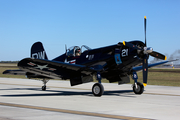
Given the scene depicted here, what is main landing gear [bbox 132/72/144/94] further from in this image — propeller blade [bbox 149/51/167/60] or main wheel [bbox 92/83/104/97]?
main wheel [bbox 92/83/104/97]

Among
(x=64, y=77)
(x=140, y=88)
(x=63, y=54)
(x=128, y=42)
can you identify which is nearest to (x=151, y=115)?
(x=128, y=42)

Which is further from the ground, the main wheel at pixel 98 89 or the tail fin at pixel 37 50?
the tail fin at pixel 37 50

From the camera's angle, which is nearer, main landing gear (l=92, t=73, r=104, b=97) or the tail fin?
main landing gear (l=92, t=73, r=104, b=97)

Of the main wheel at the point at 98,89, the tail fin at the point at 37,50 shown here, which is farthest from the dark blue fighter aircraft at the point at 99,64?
the tail fin at the point at 37,50

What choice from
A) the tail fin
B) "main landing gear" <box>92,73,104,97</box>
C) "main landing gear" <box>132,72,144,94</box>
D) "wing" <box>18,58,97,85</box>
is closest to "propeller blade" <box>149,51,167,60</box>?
"main landing gear" <box>132,72,144,94</box>

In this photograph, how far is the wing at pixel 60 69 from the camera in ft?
44.8

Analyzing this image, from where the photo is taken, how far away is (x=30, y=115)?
789 centimetres

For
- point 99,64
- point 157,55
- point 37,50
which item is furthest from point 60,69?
point 157,55

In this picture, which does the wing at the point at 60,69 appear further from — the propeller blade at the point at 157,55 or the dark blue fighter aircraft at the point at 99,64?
the propeller blade at the point at 157,55

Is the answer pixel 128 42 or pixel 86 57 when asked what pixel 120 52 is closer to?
pixel 128 42

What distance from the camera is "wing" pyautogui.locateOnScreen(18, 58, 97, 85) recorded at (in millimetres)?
13648

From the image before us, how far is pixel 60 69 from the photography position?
14.8 m

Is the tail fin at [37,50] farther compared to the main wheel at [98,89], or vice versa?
the tail fin at [37,50]

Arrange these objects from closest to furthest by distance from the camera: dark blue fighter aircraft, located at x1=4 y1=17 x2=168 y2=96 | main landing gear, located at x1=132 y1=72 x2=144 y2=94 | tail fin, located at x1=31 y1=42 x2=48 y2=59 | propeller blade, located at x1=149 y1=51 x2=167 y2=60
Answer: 1. dark blue fighter aircraft, located at x1=4 y1=17 x2=168 y2=96
2. propeller blade, located at x1=149 y1=51 x2=167 y2=60
3. main landing gear, located at x1=132 y1=72 x2=144 y2=94
4. tail fin, located at x1=31 y1=42 x2=48 y2=59
